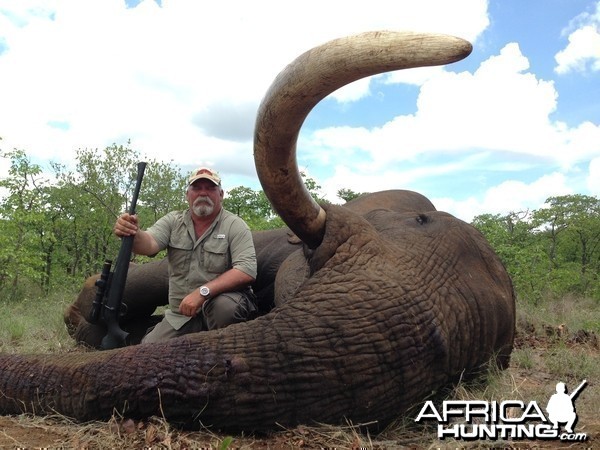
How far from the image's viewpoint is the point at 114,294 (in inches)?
194

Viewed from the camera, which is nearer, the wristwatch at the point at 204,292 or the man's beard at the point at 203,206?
the wristwatch at the point at 204,292

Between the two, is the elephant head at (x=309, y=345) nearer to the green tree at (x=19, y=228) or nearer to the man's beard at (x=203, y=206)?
the man's beard at (x=203, y=206)

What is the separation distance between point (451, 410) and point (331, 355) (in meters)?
0.93

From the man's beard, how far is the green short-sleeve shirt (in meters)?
0.10

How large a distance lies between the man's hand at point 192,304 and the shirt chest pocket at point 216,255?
43cm

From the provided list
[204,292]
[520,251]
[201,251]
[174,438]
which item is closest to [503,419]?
[174,438]

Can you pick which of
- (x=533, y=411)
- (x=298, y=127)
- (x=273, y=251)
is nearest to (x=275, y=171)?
(x=298, y=127)

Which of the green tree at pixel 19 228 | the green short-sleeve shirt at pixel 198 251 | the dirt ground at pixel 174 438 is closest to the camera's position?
the dirt ground at pixel 174 438

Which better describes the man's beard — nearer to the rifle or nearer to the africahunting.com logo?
the rifle

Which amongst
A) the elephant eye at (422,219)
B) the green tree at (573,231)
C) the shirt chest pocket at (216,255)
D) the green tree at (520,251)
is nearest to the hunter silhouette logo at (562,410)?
the elephant eye at (422,219)

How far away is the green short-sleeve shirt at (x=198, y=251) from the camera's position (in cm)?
473

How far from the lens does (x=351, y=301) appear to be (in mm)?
3117

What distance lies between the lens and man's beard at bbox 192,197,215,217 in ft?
15.8

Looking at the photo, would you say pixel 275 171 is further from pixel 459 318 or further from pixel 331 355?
pixel 459 318
